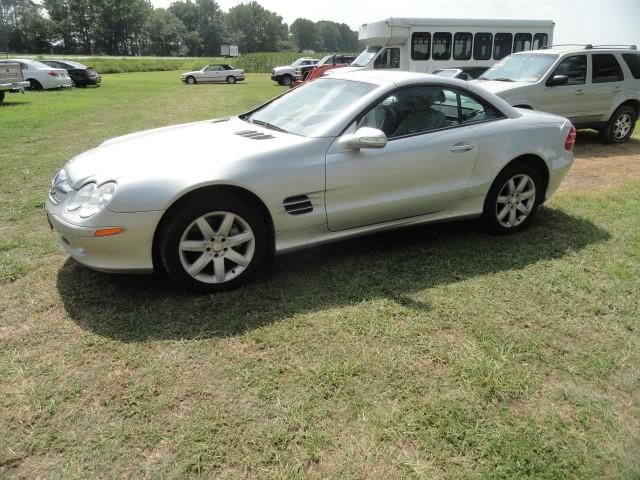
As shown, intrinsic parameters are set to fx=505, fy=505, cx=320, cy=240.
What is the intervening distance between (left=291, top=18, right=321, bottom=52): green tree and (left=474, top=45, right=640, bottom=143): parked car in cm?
15462

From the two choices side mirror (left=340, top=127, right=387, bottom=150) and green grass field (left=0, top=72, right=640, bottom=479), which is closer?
green grass field (left=0, top=72, right=640, bottom=479)

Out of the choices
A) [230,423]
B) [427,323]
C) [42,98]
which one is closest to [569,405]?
[427,323]


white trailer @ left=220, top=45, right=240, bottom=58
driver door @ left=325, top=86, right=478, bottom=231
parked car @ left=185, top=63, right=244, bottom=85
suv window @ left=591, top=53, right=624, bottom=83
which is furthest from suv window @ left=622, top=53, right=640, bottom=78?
white trailer @ left=220, top=45, right=240, bottom=58

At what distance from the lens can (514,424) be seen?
2391 millimetres

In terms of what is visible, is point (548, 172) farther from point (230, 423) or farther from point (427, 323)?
point (230, 423)

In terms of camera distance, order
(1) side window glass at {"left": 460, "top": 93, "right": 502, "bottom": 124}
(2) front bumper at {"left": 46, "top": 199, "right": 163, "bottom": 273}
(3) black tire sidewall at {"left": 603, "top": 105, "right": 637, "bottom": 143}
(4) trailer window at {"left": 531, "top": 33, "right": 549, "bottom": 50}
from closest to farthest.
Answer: (2) front bumper at {"left": 46, "top": 199, "right": 163, "bottom": 273}, (1) side window glass at {"left": 460, "top": 93, "right": 502, "bottom": 124}, (3) black tire sidewall at {"left": 603, "top": 105, "right": 637, "bottom": 143}, (4) trailer window at {"left": 531, "top": 33, "right": 549, "bottom": 50}

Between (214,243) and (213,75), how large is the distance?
30438 millimetres

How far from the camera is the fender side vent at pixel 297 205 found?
359cm

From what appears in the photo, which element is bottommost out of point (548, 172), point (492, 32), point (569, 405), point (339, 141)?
point (569, 405)

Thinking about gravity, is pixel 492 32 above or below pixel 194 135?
above

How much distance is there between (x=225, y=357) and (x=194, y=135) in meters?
1.92

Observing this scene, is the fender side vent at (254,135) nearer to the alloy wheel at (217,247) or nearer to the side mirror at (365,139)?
the side mirror at (365,139)

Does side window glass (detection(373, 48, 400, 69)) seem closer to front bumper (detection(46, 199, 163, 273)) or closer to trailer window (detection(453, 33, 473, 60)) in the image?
trailer window (detection(453, 33, 473, 60))

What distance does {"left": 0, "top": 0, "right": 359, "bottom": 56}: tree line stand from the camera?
84.5 meters
